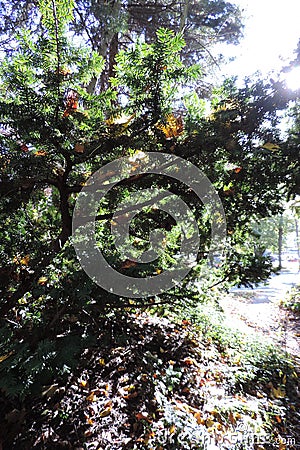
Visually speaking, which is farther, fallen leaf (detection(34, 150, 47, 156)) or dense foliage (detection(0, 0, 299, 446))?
fallen leaf (detection(34, 150, 47, 156))

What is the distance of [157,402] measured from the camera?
228cm

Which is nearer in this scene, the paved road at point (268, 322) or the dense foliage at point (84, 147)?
the dense foliage at point (84, 147)

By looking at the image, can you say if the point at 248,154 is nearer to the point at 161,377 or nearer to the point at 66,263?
the point at 66,263

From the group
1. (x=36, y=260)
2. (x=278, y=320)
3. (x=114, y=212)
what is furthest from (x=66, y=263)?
(x=278, y=320)

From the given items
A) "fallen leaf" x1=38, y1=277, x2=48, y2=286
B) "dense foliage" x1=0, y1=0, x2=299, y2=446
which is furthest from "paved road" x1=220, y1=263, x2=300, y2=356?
"fallen leaf" x1=38, y1=277, x2=48, y2=286

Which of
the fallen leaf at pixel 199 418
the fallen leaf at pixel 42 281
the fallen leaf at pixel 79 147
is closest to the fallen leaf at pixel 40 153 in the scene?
the fallen leaf at pixel 79 147

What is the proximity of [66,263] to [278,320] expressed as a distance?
22.3 feet

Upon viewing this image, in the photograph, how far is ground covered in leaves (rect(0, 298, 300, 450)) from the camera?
187 centimetres

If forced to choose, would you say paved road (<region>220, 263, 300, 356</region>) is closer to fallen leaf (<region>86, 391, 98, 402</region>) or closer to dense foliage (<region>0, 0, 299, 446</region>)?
dense foliage (<region>0, 0, 299, 446</region>)

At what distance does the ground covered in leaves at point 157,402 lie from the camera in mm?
1868

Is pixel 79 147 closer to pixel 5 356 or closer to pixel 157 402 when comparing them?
pixel 5 356

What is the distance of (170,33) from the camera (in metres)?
1.41

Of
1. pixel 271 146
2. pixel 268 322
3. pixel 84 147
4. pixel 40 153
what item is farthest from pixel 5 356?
pixel 268 322

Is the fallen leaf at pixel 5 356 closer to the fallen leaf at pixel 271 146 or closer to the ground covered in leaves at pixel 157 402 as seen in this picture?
the ground covered in leaves at pixel 157 402
